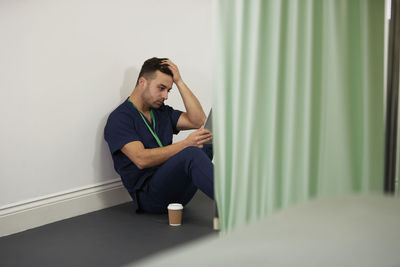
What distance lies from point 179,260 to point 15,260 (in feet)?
5.69

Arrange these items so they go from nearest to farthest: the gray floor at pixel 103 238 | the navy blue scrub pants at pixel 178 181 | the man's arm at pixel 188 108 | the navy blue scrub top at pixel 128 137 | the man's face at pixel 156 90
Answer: the gray floor at pixel 103 238 < the navy blue scrub pants at pixel 178 181 < the navy blue scrub top at pixel 128 137 < the man's face at pixel 156 90 < the man's arm at pixel 188 108

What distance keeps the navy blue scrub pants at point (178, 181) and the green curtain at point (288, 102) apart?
3.28 ft

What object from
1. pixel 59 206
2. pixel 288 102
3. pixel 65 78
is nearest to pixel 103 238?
pixel 59 206

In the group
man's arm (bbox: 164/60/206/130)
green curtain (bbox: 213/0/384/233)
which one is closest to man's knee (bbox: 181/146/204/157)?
man's arm (bbox: 164/60/206/130)

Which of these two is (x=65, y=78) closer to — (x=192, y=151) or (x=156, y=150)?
(x=156, y=150)

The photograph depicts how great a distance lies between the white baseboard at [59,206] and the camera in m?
2.47

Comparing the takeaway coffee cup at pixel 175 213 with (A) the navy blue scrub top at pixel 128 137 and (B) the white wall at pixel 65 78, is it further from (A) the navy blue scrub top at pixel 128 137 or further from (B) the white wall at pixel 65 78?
(B) the white wall at pixel 65 78

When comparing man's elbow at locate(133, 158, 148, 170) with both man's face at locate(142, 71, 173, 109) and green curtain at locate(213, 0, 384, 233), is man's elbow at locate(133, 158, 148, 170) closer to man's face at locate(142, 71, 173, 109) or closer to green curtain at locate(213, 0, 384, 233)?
man's face at locate(142, 71, 173, 109)

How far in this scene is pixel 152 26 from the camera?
326 centimetres

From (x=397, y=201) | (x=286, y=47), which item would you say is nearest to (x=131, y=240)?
(x=286, y=47)

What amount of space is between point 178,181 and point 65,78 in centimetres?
Answer: 82

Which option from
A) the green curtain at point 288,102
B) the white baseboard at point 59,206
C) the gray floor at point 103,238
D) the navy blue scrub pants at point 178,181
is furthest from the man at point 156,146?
the green curtain at point 288,102

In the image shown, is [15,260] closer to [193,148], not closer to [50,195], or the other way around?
[50,195]

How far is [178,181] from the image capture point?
262 cm
